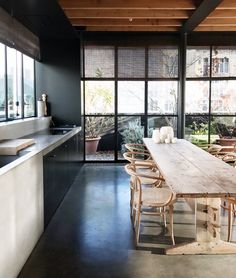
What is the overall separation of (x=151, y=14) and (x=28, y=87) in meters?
2.74

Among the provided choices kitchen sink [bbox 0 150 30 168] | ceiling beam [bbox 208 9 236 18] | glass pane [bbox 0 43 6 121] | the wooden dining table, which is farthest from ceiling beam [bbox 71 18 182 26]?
kitchen sink [bbox 0 150 30 168]

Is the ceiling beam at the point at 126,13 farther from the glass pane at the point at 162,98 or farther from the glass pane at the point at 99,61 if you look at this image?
the glass pane at the point at 162,98

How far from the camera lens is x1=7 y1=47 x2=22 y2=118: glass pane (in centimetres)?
564

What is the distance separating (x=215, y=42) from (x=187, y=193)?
5880 mm

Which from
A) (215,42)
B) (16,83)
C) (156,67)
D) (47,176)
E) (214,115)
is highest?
(215,42)

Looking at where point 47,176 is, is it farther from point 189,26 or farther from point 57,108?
point 189,26

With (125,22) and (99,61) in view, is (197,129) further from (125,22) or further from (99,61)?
(125,22)

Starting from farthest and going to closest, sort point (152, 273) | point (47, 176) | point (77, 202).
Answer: point (77, 202)
point (47, 176)
point (152, 273)

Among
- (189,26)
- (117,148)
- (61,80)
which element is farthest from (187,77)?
(61,80)

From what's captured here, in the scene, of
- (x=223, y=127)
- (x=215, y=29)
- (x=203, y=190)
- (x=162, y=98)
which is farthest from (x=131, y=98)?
(x=203, y=190)

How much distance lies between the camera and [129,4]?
5.86 meters

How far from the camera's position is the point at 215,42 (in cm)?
778

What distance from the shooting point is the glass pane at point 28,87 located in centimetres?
686

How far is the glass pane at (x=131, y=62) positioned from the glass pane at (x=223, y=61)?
1.56 m
